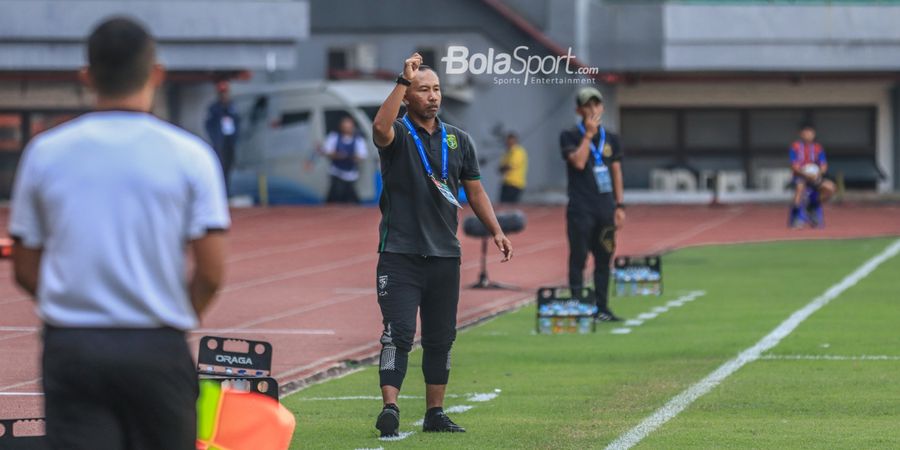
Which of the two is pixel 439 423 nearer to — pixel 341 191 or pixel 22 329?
pixel 22 329

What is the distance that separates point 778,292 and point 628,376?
7.08 meters

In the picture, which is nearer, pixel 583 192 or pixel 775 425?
pixel 775 425

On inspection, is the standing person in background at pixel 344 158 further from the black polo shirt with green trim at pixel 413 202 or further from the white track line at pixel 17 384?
the black polo shirt with green trim at pixel 413 202

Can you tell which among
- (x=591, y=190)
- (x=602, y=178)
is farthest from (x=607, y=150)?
(x=591, y=190)

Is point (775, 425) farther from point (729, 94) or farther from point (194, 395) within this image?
point (729, 94)

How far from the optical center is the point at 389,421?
9.30 m

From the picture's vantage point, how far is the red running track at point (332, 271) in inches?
555

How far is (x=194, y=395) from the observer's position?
16.8 ft

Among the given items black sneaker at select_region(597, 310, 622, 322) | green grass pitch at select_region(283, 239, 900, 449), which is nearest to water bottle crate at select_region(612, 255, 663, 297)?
green grass pitch at select_region(283, 239, 900, 449)

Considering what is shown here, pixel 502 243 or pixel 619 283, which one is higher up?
pixel 502 243

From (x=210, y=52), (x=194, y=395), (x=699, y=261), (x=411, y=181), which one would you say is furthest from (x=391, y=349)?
(x=210, y=52)

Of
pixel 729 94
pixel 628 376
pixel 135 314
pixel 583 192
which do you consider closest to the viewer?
pixel 135 314

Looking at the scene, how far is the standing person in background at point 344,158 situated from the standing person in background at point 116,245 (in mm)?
32869

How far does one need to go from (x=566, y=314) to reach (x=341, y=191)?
23.4m
